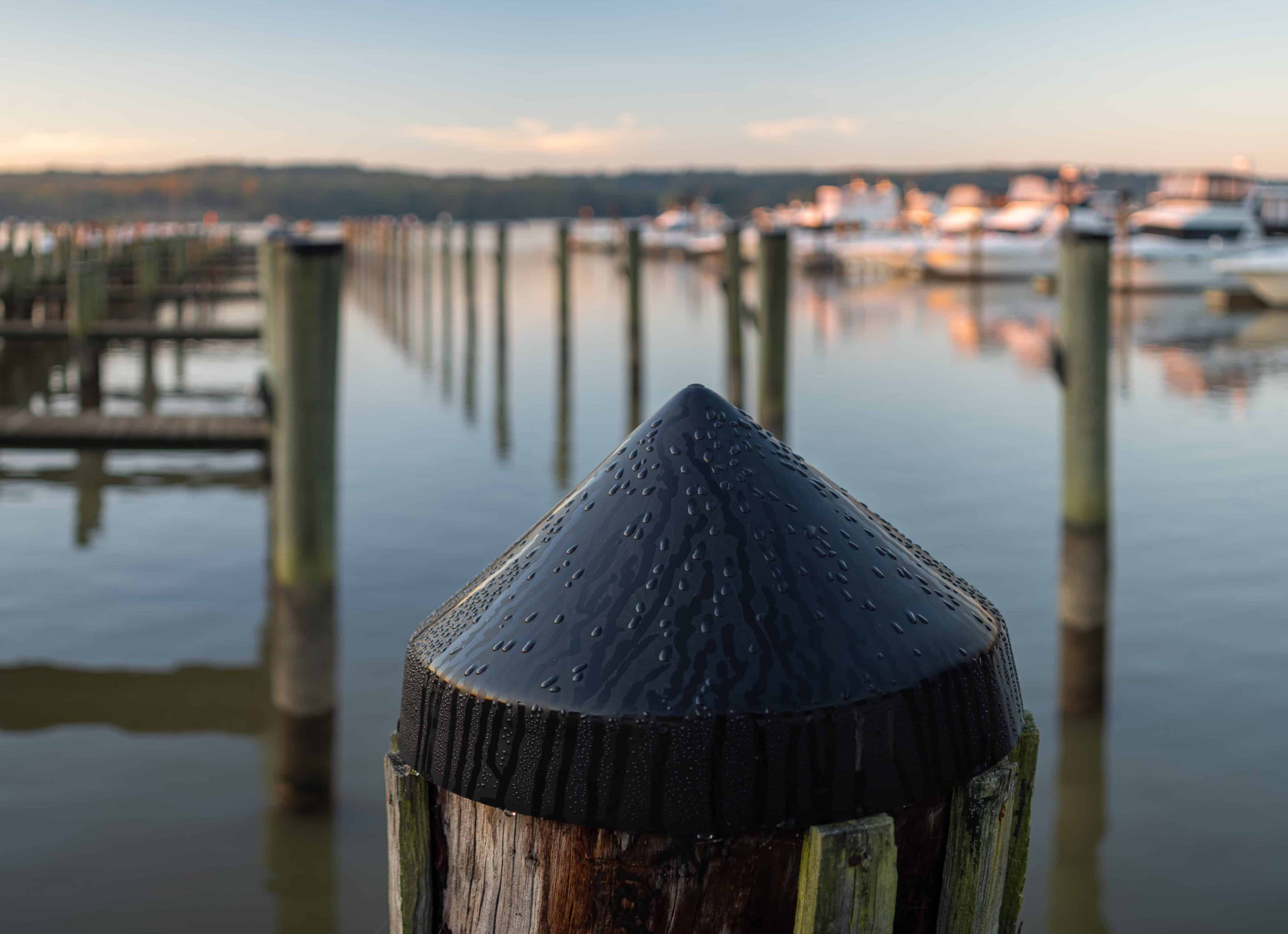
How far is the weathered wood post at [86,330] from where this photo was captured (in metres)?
13.7

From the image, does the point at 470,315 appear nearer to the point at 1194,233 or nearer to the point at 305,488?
the point at 305,488

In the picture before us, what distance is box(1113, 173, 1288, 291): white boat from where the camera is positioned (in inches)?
1630

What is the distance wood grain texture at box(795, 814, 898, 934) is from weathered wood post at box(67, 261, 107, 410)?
45.4 feet

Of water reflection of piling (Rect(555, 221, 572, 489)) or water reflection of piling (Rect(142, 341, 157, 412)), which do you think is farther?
water reflection of piling (Rect(142, 341, 157, 412))

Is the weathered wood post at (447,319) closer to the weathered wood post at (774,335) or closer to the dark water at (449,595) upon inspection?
the dark water at (449,595)

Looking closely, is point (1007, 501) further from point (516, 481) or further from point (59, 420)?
point (59, 420)

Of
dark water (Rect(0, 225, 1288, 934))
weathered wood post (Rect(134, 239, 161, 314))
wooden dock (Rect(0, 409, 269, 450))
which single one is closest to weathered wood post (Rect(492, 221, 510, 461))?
dark water (Rect(0, 225, 1288, 934))

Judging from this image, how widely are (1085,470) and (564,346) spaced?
15960 millimetres

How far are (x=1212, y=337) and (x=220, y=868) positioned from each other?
2710 centimetres

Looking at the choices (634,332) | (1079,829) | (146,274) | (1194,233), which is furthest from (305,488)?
(1194,233)

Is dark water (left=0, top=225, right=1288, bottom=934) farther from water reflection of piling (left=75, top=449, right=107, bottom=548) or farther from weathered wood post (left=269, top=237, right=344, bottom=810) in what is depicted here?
weathered wood post (left=269, top=237, right=344, bottom=810)

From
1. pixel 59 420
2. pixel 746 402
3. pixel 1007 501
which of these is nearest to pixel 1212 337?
pixel 746 402

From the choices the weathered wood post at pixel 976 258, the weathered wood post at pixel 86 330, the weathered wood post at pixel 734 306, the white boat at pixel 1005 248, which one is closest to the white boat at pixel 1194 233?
the white boat at pixel 1005 248

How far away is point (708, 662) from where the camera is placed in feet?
3.98
